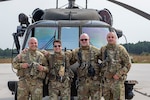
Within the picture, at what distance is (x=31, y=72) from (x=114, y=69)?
4.47ft

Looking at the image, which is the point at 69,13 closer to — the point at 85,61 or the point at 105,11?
the point at 105,11

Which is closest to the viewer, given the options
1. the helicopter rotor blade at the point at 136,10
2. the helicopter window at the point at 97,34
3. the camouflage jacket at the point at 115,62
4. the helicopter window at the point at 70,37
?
the camouflage jacket at the point at 115,62

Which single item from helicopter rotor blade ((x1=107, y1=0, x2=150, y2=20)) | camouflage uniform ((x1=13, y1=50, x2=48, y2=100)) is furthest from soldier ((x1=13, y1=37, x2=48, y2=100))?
helicopter rotor blade ((x1=107, y1=0, x2=150, y2=20))

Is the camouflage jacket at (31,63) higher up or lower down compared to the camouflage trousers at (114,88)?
higher up

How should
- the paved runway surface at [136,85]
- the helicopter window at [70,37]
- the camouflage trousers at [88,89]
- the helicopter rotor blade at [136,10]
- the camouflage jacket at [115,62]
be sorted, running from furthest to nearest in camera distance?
1. the paved runway surface at [136,85]
2. the helicopter window at [70,37]
3. the helicopter rotor blade at [136,10]
4. the camouflage trousers at [88,89]
5. the camouflage jacket at [115,62]

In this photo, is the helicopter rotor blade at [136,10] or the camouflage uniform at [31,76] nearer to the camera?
the camouflage uniform at [31,76]

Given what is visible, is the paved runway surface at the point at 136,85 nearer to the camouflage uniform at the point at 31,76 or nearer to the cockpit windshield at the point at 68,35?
the cockpit windshield at the point at 68,35

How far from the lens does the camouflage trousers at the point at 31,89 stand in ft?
20.4

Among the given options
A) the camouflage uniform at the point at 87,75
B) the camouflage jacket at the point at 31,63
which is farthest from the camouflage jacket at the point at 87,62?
the camouflage jacket at the point at 31,63

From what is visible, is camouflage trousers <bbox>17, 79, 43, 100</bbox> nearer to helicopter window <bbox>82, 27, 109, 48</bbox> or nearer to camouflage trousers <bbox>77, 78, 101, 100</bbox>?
camouflage trousers <bbox>77, 78, 101, 100</bbox>

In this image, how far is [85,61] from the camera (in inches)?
245

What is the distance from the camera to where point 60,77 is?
618cm

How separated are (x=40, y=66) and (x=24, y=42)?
1926 millimetres

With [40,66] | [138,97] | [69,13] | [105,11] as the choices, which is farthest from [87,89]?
[138,97]
